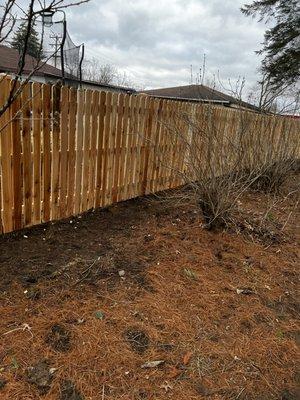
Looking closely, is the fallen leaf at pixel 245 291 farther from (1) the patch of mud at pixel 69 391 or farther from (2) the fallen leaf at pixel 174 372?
(1) the patch of mud at pixel 69 391

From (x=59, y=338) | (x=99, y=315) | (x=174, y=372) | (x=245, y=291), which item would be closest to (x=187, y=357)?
(x=174, y=372)

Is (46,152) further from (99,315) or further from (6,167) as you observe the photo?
(99,315)

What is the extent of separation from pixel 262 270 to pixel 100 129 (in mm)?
2576

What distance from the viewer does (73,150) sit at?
4.07 m

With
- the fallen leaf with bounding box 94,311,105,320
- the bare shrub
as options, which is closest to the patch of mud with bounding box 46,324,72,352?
the fallen leaf with bounding box 94,311,105,320

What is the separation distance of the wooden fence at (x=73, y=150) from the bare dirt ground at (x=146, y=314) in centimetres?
34

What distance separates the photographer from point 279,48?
60.2ft

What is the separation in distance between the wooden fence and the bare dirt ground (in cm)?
34

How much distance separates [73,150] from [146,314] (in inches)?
89.3

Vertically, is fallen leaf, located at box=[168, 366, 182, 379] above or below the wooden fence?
below

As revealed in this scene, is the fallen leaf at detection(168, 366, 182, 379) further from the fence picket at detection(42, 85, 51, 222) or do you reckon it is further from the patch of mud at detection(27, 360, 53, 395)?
the fence picket at detection(42, 85, 51, 222)

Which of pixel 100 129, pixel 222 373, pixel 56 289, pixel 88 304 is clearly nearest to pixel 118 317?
pixel 88 304

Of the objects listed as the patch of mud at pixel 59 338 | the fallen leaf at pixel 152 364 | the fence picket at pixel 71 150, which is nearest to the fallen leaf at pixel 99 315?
the patch of mud at pixel 59 338

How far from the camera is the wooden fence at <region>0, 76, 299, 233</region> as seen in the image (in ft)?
11.2
